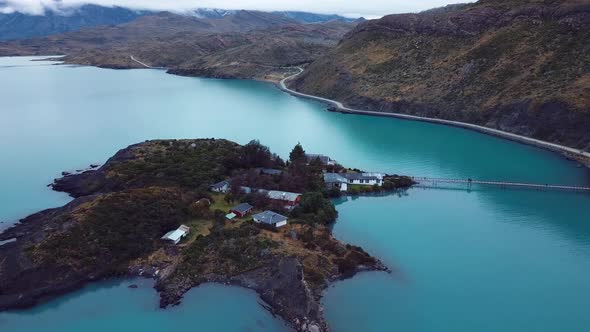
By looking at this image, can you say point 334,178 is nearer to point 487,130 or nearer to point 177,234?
point 177,234

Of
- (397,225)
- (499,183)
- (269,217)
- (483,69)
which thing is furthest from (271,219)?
(483,69)

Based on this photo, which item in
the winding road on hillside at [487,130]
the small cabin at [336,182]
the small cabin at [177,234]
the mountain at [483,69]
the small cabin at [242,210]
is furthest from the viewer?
the mountain at [483,69]

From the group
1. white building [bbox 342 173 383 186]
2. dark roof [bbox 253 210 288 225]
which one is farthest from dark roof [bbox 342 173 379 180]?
dark roof [bbox 253 210 288 225]

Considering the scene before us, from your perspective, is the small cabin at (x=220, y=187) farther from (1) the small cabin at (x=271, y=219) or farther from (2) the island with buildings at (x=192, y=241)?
(1) the small cabin at (x=271, y=219)

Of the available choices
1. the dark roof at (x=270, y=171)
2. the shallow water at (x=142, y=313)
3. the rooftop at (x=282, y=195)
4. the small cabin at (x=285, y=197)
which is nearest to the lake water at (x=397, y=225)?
the shallow water at (x=142, y=313)

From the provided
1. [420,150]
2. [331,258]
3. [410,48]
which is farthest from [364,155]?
[410,48]
